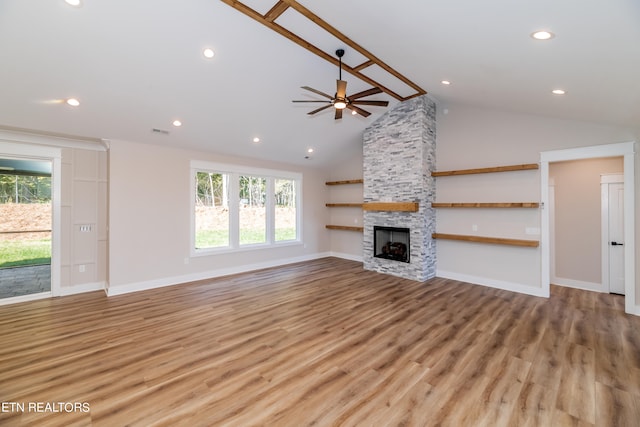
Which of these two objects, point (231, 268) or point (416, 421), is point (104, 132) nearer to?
point (231, 268)

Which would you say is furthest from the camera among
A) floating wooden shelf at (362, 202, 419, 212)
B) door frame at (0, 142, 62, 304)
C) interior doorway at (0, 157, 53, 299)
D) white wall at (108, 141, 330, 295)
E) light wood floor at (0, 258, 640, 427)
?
interior doorway at (0, 157, 53, 299)

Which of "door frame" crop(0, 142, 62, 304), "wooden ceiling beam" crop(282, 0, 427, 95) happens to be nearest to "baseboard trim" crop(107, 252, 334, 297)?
"door frame" crop(0, 142, 62, 304)

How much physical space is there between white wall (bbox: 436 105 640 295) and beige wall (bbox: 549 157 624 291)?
1135 millimetres

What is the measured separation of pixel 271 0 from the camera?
285 centimetres

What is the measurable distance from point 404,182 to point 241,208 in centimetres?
389

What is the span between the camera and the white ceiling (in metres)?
2.34

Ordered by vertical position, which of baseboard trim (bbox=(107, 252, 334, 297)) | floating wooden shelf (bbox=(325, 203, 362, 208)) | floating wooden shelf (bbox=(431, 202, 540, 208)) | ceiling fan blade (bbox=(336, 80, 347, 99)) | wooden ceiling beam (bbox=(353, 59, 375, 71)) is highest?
wooden ceiling beam (bbox=(353, 59, 375, 71))

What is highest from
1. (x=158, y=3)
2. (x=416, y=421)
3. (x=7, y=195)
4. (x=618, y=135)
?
(x=158, y=3)

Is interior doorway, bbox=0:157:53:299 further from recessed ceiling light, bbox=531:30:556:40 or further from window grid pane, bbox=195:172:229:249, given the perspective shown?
recessed ceiling light, bbox=531:30:556:40

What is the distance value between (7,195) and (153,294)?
4276 millimetres

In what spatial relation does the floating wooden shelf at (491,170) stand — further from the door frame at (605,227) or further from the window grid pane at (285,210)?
the window grid pane at (285,210)

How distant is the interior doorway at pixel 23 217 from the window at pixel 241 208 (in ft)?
9.63

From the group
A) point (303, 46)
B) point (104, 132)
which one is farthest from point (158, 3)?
point (104, 132)

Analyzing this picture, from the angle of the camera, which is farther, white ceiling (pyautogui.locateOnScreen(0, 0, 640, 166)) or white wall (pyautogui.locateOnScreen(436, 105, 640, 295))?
Answer: white wall (pyautogui.locateOnScreen(436, 105, 640, 295))
